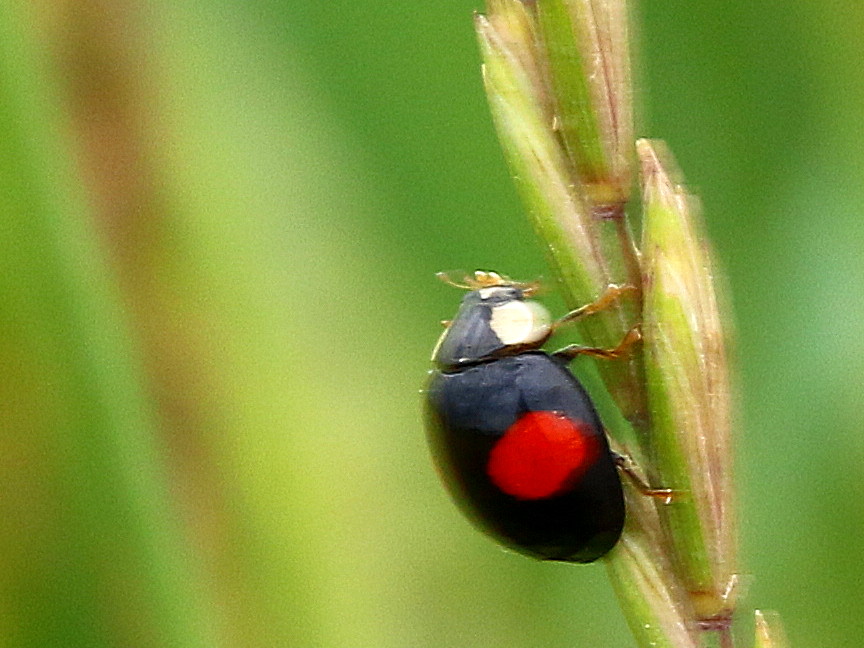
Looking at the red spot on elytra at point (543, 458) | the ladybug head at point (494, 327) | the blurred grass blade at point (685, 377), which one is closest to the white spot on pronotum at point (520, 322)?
the ladybug head at point (494, 327)

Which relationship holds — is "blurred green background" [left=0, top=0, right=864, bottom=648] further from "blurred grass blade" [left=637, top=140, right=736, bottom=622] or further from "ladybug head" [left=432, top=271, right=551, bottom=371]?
"blurred grass blade" [left=637, top=140, right=736, bottom=622]

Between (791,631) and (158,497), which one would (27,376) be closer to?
(158,497)

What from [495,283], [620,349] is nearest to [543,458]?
[620,349]

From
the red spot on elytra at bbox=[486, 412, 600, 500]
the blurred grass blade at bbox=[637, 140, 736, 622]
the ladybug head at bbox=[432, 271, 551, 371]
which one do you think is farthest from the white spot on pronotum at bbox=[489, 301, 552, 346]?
the blurred grass blade at bbox=[637, 140, 736, 622]

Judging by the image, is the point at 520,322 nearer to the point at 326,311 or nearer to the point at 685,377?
the point at 685,377

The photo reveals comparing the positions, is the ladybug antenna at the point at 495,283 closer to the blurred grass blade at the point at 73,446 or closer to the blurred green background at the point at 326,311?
the blurred green background at the point at 326,311

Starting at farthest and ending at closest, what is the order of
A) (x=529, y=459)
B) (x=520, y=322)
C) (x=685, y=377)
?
1. (x=520, y=322)
2. (x=529, y=459)
3. (x=685, y=377)
